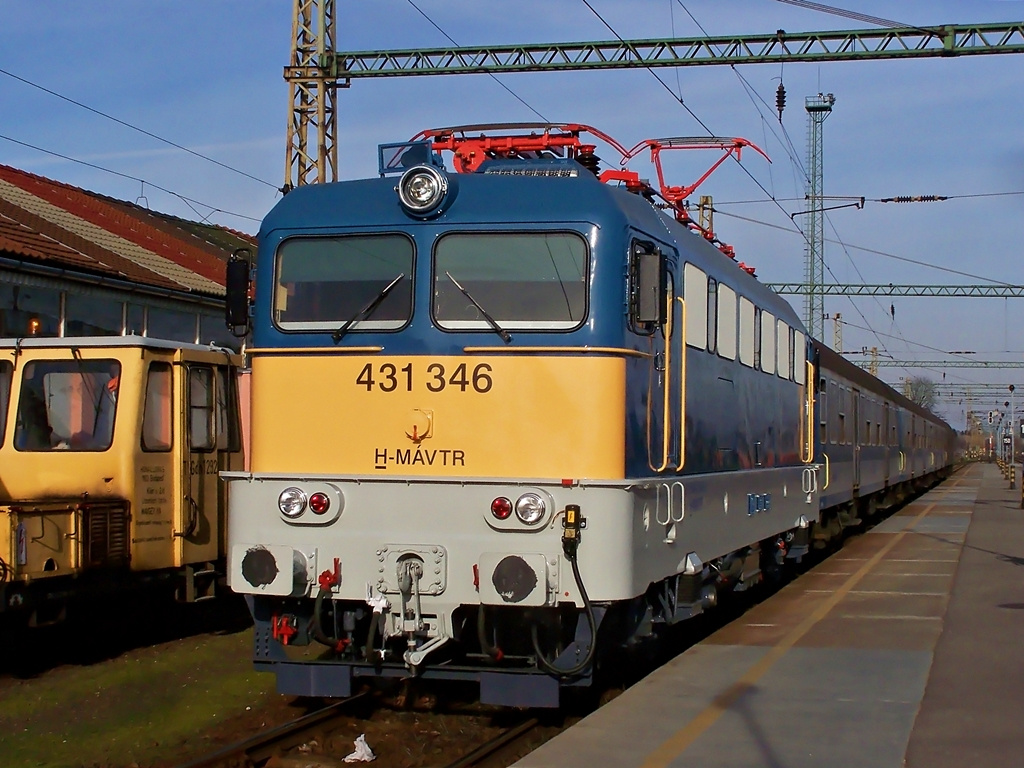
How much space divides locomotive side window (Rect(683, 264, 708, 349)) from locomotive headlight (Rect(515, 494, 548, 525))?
221cm

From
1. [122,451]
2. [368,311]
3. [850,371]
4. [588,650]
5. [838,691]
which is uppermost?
[850,371]

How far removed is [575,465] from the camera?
7.28 metres

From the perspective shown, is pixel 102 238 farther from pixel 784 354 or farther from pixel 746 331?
pixel 746 331

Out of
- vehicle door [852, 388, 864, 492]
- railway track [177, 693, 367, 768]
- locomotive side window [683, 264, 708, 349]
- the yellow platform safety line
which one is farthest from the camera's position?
vehicle door [852, 388, 864, 492]

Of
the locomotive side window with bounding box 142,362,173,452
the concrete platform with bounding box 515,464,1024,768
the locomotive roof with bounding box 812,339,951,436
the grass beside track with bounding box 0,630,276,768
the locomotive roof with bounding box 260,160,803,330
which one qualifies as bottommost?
the grass beside track with bounding box 0,630,276,768

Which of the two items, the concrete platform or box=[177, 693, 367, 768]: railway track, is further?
box=[177, 693, 367, 768]: railway track

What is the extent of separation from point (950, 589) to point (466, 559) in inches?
326

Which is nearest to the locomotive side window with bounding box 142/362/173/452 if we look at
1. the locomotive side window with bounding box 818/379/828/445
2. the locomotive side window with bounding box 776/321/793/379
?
the locomotive side window with bounding box 776/321/793/379

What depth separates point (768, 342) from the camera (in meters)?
12.3

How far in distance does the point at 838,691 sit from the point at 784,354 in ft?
18.9

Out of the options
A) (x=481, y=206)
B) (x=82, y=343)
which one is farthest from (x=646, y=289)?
(x=82, y=343)

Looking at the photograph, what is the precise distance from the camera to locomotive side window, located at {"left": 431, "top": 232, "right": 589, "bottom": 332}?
295 inches

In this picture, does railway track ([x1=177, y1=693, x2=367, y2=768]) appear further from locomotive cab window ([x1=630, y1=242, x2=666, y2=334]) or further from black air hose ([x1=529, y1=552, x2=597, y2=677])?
locomotive cab window ([x1=630, y1=242, x2=666, y2=334])

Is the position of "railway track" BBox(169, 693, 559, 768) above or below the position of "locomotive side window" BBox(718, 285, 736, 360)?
below
